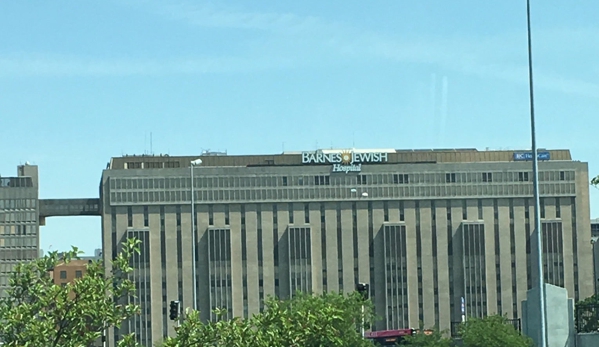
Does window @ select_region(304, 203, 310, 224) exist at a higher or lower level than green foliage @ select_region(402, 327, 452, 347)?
higher

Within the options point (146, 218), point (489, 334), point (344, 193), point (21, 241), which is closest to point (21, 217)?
point (21, 241)

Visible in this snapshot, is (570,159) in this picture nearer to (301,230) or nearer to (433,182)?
(433,182)

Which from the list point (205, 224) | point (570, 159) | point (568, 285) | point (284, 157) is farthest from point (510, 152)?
point (205, 224)

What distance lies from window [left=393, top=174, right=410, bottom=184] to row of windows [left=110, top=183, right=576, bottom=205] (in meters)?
0.95

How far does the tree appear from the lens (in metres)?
25.9

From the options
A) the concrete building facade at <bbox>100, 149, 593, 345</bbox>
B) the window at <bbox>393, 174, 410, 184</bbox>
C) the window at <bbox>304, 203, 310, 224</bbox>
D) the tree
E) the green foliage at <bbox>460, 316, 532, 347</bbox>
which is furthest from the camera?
the window at <bbox>304, 203, 310, 224</bbox>

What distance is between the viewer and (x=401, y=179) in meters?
171

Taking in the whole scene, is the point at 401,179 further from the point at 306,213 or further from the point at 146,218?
the point at 146,218

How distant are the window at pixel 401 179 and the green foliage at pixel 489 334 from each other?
93.4 m

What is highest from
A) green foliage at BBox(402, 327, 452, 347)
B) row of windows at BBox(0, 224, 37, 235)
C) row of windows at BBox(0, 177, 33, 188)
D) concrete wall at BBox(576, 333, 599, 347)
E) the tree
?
row of windows at BBox(0, 177, 33, 188)

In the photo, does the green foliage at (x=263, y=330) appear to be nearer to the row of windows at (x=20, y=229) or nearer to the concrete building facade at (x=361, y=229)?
the concrete building facade at (x=361, y=229)

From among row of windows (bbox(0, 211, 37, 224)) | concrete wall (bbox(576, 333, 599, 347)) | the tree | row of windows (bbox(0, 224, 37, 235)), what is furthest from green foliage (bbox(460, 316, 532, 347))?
row of windows (bbox(0, 224, 37, 235))

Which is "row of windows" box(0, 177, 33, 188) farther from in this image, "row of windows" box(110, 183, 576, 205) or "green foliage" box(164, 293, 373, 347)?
"green foliage" box(164, 293, 373, 347)

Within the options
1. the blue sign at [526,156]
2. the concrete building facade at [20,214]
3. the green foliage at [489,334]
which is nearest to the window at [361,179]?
the blue sign at [526,156]
